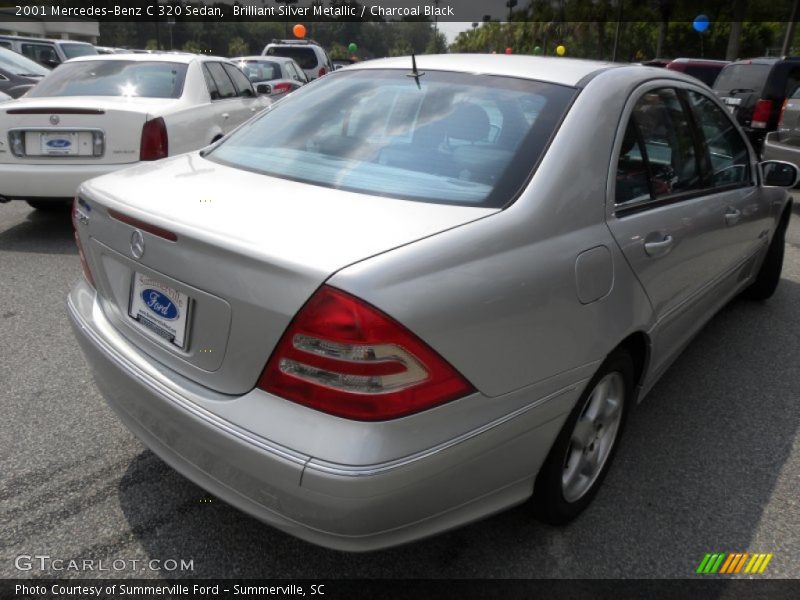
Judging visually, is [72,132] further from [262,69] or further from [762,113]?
[762,113]

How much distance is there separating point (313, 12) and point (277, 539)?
33406 millimetres

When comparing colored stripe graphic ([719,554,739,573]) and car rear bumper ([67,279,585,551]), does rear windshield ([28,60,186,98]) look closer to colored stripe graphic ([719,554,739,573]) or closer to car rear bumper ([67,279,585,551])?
car rear bumper ([67,279,585,551])

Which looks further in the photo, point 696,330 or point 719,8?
point 719,8

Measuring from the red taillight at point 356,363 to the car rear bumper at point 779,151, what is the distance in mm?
7777

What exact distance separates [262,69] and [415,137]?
39.1 ft

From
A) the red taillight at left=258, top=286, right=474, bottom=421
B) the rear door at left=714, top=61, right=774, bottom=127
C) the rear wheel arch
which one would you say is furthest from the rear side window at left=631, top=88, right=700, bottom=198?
the rear door at left=714, top=61, right=774, bottom=127

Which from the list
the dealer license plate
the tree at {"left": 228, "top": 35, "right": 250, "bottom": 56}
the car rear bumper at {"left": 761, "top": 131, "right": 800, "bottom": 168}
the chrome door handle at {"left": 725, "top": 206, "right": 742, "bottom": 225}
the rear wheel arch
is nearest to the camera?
the dealer license plate

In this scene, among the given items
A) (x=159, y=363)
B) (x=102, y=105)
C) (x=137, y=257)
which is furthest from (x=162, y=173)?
(x=102, y=105)

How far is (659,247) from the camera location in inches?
94.8

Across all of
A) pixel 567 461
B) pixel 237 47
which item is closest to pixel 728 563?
Result: pixel 567 461

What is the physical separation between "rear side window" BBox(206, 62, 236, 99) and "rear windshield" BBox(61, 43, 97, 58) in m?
9.32

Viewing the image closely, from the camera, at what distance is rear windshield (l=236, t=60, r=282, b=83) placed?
42.6 feet

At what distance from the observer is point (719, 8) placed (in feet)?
125

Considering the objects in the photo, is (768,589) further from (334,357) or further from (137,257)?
(137,257)
